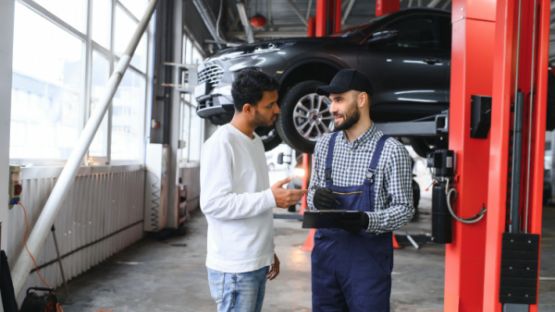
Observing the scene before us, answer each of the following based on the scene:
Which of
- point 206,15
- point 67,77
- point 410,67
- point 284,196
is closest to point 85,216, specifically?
point 67,77

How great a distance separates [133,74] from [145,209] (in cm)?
204

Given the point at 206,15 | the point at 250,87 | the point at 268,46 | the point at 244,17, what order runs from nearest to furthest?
1. the point at 250,87
2. the point at 268,46
3. the point at 206,15
4. the point at 244,17

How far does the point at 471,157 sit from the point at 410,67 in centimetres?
227

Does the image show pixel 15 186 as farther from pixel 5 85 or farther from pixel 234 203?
pixel 234 203

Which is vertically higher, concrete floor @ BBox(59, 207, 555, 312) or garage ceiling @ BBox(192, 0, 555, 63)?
garage ceiling @ BBox(192, 0, 555, 63)

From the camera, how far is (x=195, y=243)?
7.23 metres

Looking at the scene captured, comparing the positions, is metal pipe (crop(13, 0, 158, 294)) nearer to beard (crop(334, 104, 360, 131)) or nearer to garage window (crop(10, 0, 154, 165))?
garage window (crop(10, 0, 154, 165))

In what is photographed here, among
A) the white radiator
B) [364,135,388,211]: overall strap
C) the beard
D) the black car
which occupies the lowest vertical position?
the white radiator

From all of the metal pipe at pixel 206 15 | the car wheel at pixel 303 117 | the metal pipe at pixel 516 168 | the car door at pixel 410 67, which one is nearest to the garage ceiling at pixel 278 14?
the metal pipe at pixel 206 15

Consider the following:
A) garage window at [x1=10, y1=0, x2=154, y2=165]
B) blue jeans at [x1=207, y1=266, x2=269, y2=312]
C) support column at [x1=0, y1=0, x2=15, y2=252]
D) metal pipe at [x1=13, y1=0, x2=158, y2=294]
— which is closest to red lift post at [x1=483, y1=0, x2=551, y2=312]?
blue jeans at [x1=207, y1=266, x2=269, y2=312]

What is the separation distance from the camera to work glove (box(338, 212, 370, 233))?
187cm

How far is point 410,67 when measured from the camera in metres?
5.05

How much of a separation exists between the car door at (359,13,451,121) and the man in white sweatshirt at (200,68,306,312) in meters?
3.25

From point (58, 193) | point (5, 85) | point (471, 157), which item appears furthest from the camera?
point (58, 193)
